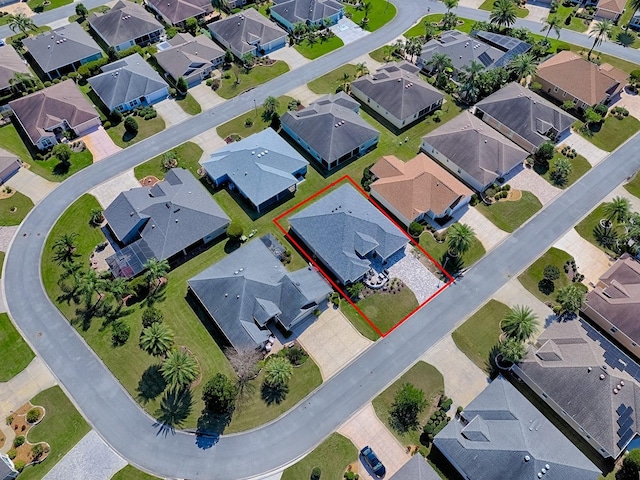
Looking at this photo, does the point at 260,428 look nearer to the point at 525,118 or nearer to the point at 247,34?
the point at 525,118

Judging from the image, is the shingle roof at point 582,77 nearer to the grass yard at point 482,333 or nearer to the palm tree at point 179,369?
the grass yard at point 482,333

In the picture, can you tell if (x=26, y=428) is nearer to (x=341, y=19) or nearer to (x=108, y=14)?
(x=108, y=14)

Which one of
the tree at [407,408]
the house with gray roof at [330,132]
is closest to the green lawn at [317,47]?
the house with gray roof at [330,132]

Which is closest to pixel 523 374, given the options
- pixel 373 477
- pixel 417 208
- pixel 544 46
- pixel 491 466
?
pixel 491 466

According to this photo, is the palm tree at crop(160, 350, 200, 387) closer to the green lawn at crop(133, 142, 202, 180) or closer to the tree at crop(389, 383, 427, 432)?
the tree at crop(389, 383, 427, 432)

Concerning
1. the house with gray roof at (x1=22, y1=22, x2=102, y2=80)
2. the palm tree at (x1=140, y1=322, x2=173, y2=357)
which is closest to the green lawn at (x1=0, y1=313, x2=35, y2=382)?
the palm tree at (x1=140, y1=322, x2=173, y2=357)
